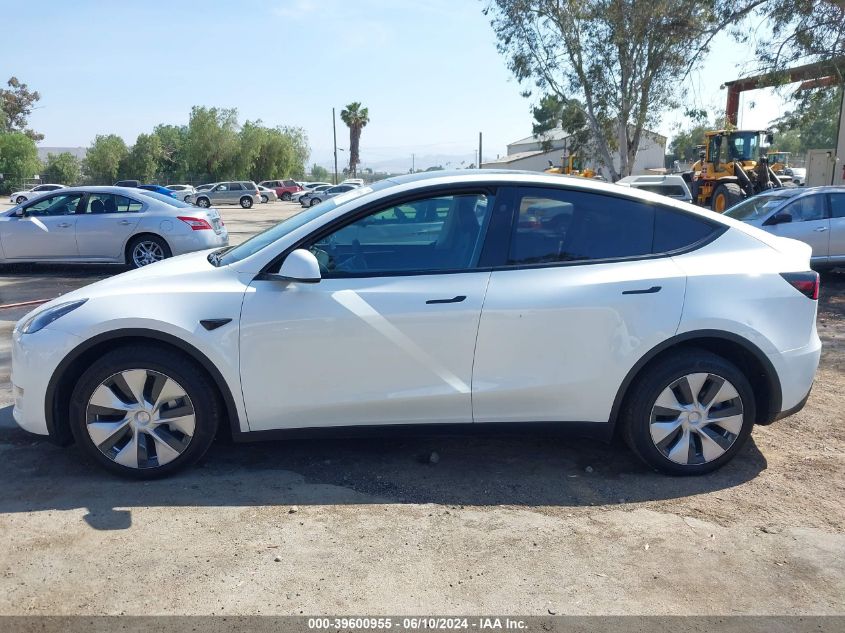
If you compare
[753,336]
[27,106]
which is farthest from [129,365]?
[27,106]

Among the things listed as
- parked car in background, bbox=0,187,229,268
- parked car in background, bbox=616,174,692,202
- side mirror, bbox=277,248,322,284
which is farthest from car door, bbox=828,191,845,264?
side mirror, bbox=277,248,322,284

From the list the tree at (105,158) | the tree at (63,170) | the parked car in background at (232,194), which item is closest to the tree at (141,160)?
the tree at (105,158)

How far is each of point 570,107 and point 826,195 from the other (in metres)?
18.7

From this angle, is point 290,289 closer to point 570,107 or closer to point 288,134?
point 570,107

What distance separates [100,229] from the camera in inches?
442

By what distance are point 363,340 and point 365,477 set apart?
2.70ft

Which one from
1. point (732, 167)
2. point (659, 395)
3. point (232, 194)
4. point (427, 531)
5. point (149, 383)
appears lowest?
point (427, 531)

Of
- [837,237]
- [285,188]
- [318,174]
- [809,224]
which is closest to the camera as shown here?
[837,237]

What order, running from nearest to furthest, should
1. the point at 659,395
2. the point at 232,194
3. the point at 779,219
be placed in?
the point at 659,395
the point at 779,219
the point at 232,194

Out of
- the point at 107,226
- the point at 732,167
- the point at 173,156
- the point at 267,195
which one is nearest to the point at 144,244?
the point at 107,226

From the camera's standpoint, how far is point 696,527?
3.58 meters

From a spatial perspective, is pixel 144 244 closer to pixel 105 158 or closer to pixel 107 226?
pixel 107 226

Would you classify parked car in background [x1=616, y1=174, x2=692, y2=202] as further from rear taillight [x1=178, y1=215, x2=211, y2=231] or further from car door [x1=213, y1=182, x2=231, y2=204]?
car door [x1=213, y1=182, x2=231, y2=204]

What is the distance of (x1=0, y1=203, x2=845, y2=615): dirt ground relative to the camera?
9.78 feet
